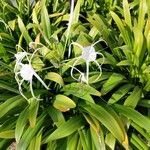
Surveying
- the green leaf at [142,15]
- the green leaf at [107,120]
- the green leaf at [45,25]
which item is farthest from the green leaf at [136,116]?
the green leaf at [45,25]

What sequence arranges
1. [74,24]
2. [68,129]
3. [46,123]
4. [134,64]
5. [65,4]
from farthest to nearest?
[65,4]
[74,24]
[134,64]
[46,123]
[68,129]

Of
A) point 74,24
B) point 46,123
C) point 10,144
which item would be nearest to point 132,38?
point 74,24

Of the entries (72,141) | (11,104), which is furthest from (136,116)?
(11,104)

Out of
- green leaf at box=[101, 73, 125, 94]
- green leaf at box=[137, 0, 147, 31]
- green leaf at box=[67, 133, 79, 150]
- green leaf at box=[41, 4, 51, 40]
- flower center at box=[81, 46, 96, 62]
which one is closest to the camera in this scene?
flower center at box=[81, 46, 96, 62]

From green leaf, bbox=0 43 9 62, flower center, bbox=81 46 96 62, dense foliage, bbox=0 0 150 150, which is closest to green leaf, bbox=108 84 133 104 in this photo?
dense foliage, bbox=0 0 150 150

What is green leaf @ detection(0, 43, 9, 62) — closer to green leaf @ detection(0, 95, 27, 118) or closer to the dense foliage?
the dense foliage

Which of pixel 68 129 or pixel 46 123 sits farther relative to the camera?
pixel 46 123

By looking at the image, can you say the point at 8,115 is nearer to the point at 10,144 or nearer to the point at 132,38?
the point at 10,144
